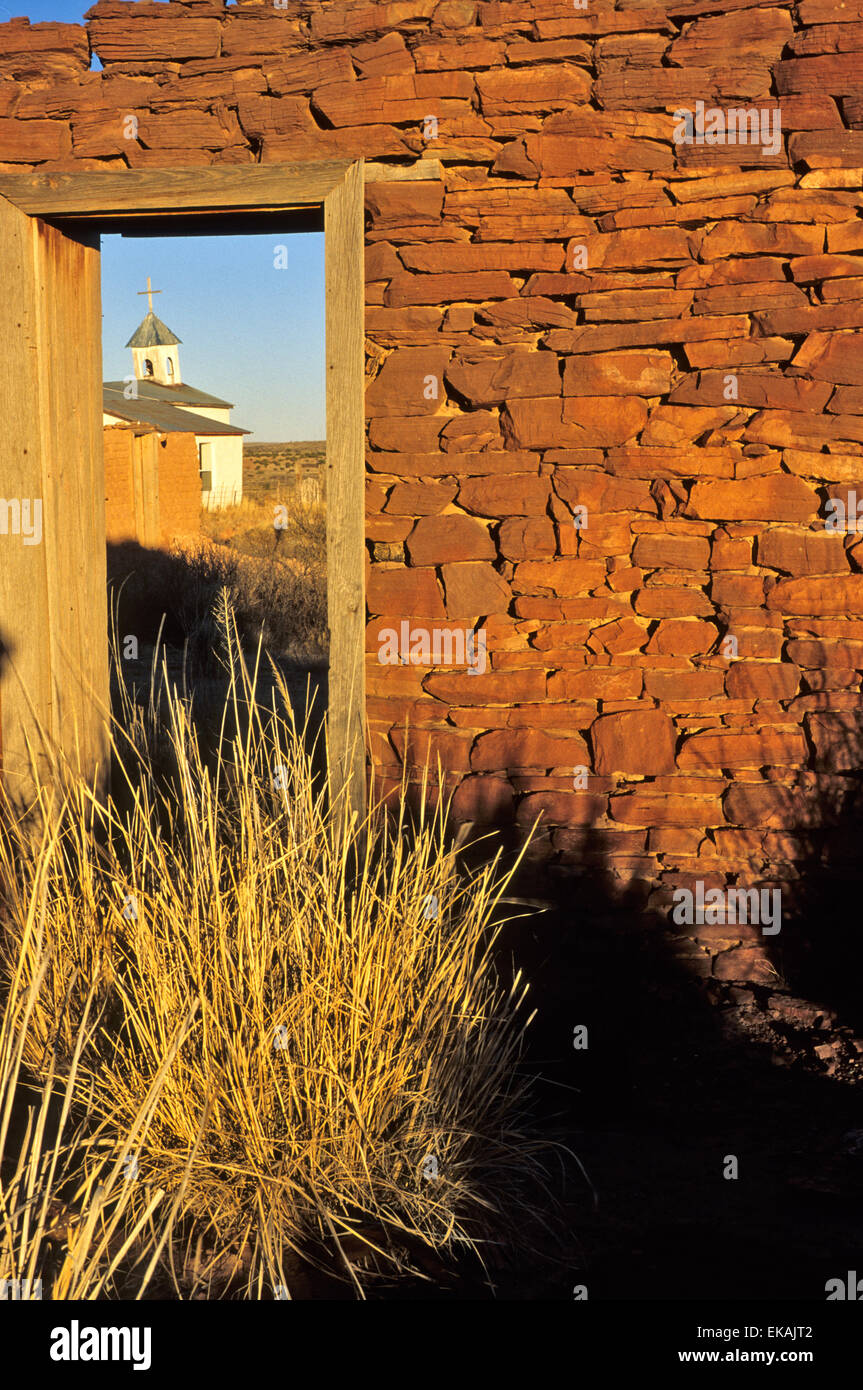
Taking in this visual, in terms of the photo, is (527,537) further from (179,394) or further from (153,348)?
(153,348)

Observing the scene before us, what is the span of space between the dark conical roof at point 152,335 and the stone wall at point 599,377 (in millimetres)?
33582

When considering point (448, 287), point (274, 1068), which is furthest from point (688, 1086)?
point (448, 287)

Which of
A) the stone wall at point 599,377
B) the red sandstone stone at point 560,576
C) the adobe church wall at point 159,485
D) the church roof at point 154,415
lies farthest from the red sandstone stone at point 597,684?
the church roof at point 154,415

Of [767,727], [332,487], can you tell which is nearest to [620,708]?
[767,727]

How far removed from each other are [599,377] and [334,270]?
0.83 metres

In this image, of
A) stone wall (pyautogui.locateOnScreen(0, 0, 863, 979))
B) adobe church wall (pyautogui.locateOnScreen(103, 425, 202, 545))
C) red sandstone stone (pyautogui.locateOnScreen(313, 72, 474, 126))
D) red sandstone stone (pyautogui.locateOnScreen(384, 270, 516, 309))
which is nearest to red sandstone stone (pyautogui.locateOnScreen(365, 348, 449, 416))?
stone wall (pyautogui.locateOnScreen(0, 0, 863, 979))

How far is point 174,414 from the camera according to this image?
2033 centimetres

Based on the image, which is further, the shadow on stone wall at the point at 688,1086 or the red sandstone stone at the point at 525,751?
the red sandstone stone at the point at 525,751

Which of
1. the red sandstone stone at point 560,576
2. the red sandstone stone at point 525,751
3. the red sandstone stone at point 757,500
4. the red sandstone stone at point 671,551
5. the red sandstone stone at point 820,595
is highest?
the red sandstone stone at point 757,500

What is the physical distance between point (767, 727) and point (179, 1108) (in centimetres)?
191

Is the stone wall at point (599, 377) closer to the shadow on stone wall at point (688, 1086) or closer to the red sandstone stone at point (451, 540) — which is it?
the red sandstone stone at point (451, 540)

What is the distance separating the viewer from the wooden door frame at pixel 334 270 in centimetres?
338

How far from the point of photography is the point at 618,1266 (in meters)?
2.46

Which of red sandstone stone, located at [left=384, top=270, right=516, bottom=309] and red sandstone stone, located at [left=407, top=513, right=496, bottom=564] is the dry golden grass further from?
red sandstone stone, located at [left=384, top=270, right=516, bottom=309]
